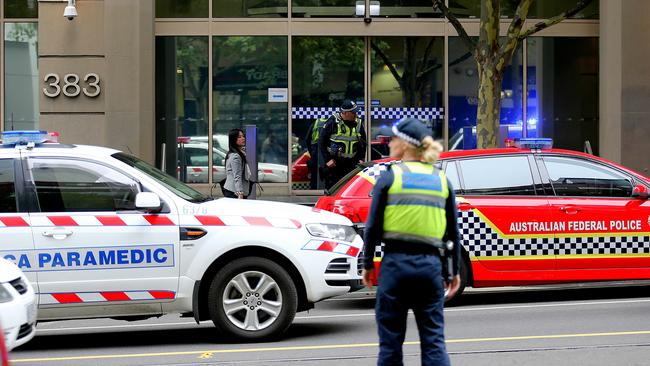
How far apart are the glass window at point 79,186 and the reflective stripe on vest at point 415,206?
3.45 m

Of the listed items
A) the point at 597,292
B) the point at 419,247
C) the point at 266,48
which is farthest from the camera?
the point at 266,48

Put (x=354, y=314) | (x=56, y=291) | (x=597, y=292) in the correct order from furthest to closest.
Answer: (x=597, y=292) → (x=354, y=314) → (x=56, y=291)

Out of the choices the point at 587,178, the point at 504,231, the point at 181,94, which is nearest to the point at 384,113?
the point at 181,94

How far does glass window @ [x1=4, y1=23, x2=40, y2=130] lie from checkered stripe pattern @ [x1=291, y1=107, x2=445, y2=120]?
15.9ft

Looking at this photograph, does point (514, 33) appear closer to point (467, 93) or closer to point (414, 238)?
point (467, 93)

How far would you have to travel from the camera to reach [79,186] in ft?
29.7

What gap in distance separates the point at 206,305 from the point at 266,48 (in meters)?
11.6

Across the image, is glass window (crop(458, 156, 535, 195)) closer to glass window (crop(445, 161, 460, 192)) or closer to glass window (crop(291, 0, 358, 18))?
glass window (crop(445, 161, 460, 192))

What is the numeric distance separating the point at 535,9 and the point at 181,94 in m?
6.79

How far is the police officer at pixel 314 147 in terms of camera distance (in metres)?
19.6

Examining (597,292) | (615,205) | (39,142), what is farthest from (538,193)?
(39,142)

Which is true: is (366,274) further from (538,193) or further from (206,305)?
(538,193)

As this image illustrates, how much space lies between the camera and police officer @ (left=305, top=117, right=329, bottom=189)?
64.3ft

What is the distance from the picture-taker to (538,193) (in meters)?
11.2
